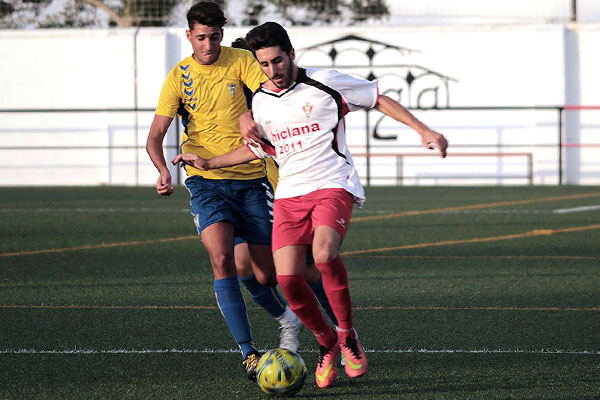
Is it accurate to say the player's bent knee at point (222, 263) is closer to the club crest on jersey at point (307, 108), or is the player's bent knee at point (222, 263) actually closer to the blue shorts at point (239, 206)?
the blue shorts at point (239, 206)

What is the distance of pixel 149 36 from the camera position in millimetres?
24375

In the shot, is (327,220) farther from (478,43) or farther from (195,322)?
(478,43)

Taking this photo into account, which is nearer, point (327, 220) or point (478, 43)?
point (327, 220)

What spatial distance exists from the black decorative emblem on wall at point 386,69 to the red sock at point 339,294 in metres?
18.9

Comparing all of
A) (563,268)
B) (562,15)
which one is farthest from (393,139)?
(563,268)

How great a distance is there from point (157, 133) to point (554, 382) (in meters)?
2.29

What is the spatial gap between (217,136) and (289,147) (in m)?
0.59

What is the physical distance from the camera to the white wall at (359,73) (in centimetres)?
2339

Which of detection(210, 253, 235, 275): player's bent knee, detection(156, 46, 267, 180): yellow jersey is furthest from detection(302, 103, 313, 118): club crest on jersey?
detection(210, 253, 235, 275): player's bent knee

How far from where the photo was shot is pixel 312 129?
4820 millimetres

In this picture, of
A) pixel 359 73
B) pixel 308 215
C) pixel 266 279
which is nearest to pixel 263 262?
pixel 266 279

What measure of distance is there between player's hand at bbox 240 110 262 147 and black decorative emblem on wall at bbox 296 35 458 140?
18693mm

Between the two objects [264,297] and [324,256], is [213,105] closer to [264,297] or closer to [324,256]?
[264,297]

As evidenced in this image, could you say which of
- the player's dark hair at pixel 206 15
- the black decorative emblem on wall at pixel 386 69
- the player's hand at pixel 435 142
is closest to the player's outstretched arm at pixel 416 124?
the player's hand at pixel 435 142
